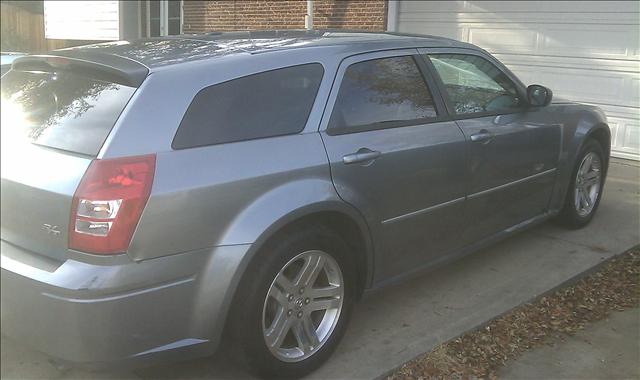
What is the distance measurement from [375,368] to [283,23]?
9826 millimetres

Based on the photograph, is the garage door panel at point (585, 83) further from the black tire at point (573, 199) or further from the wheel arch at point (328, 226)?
the wheel arch at point (328, 226)

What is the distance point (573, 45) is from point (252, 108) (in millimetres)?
6301

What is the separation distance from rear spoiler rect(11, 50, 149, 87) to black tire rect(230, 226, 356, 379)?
937 millimetres

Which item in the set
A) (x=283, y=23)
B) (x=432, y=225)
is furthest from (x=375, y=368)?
(x=283, y=23)

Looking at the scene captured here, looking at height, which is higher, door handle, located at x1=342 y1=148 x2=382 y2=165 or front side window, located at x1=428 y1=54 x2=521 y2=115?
front side window, located at x1=428 y1=54 x2=521 y2=115

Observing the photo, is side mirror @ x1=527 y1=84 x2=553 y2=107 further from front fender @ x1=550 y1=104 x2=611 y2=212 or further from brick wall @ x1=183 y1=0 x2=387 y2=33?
brick wall @ x1=183 y1=0 x2=387 y2=33

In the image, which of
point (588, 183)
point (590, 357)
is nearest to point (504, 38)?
point (588, 183)

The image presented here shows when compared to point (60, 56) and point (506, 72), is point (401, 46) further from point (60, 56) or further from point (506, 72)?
point (60, 56)

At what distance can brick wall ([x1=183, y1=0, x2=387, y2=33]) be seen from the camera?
10523mm

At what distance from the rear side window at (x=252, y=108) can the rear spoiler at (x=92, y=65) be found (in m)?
0.29

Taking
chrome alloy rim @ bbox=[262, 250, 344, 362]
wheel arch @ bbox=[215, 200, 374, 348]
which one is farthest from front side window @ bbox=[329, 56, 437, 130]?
chrome alloy rim @ bbox=[262, 250, 344, 362]

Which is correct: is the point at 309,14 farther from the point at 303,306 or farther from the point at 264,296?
the point at 264,296

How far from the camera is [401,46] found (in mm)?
3770

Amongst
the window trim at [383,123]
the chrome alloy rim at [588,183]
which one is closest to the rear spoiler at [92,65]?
the window trim at [383,123]
